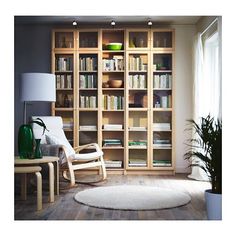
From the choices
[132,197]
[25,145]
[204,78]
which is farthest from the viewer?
[204,78]

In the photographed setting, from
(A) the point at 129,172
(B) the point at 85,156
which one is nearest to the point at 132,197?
(B) the point at 85,156

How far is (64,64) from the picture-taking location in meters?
7.01

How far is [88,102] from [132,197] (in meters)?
2.48

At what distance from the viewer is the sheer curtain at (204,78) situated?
6.48m

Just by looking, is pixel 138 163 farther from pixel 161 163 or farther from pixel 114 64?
pixel 114 64

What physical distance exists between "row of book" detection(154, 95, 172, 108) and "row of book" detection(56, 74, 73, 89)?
146 centimetres

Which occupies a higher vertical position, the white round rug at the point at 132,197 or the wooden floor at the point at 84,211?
the white round rug at the point at 132,197

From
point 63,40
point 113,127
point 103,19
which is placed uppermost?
point 103,19

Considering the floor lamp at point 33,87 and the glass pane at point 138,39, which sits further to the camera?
the glass pane at point 138,39

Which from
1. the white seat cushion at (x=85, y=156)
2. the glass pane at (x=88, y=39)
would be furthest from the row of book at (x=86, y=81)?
the white seat cushion at (x=85, y=156)

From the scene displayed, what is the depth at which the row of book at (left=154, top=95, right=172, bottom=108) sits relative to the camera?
6988mm

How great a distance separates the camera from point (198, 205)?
15.0 ft

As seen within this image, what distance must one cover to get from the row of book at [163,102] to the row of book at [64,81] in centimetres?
146

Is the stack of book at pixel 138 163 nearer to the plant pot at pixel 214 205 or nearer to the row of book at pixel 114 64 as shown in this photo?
the row of book at pixel 114 64
